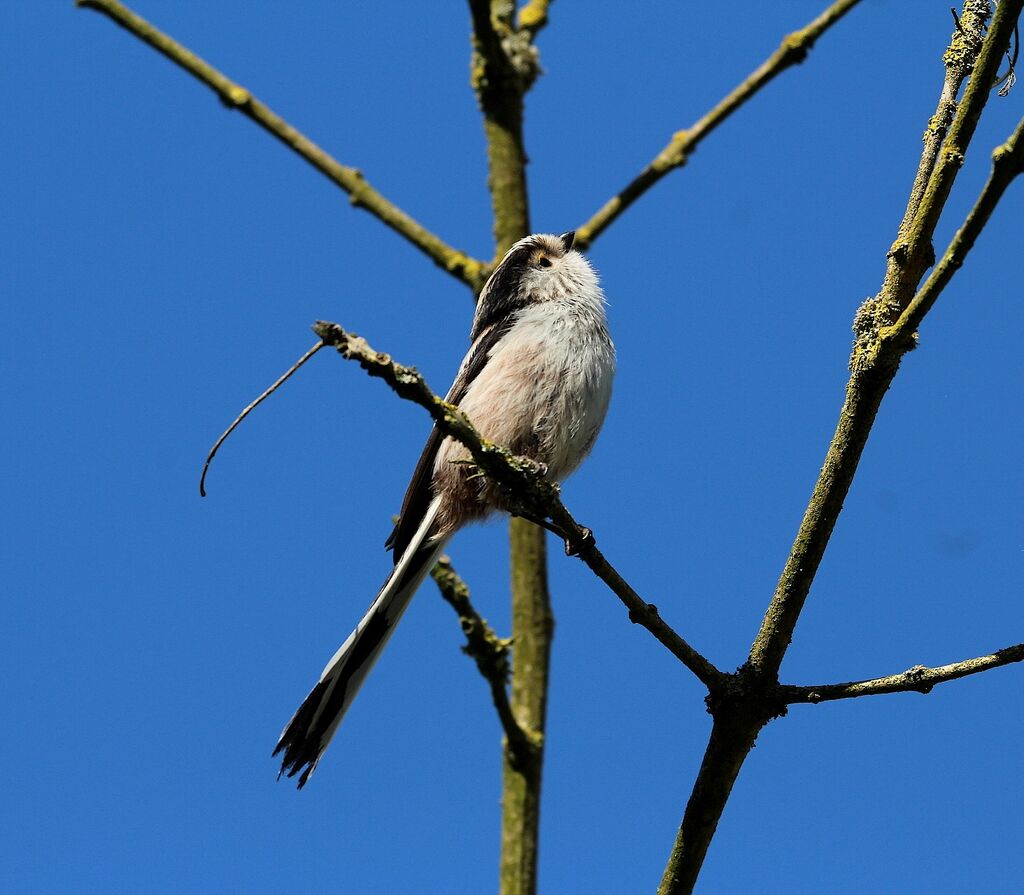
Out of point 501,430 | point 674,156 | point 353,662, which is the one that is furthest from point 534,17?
point 353,662

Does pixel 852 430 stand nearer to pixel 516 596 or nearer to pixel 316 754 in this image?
pixel 316 754

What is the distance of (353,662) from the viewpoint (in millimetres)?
3770

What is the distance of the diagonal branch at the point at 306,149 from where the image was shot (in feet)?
16.6

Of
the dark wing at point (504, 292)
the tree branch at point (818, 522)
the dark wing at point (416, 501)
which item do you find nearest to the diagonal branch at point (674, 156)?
the dark wing at point (504, 292)

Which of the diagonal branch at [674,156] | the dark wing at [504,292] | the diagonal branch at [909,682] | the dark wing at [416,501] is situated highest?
the diagonal branch at [674,156]

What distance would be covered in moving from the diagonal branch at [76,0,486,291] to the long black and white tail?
1446 mm

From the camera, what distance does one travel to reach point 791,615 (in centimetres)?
259

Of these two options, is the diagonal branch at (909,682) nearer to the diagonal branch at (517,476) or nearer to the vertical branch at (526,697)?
the diagonal branch at (517,476)

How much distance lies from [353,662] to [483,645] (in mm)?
486

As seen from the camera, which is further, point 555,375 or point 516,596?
point 516,596

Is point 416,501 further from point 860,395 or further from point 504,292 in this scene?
point 860,395

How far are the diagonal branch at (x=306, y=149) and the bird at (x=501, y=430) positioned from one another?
72 centimetres

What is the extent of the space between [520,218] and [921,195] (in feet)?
9.73

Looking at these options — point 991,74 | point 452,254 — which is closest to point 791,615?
point 991,74
